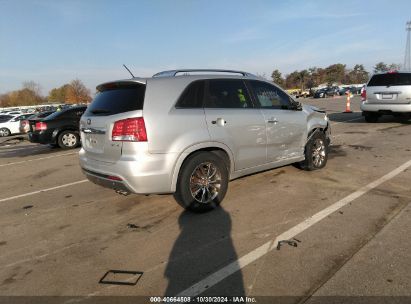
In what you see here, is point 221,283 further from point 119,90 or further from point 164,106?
point 119,90

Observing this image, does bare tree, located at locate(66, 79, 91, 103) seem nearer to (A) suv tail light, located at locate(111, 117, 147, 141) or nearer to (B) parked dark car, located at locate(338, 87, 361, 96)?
(B) parked dark car, located at locate(338, 87, 361, 96)

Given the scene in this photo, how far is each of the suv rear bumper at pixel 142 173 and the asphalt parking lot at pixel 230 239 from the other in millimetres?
496

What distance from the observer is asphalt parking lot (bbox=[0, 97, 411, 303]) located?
324 centimetres

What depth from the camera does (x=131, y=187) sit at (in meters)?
4.47

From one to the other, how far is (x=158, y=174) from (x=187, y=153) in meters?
0.46

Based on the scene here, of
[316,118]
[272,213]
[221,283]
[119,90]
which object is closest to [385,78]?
[316,118]

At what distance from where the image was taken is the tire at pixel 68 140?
13.0 m

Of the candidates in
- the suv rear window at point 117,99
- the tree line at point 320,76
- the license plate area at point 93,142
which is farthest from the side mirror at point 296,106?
the tree line at point 320,76

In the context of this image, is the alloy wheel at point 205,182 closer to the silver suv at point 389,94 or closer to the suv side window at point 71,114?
the suv side window at point 71,114

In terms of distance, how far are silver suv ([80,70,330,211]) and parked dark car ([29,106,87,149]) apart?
834cm

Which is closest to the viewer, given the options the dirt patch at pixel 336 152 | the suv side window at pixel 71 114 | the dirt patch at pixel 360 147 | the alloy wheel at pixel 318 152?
the alloy wheel at pixel 318 152

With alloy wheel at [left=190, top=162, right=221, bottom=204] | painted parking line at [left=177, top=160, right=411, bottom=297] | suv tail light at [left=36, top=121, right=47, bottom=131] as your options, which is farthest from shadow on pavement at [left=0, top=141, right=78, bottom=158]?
painted parking line at [left=177, top=160, right=411, bottom=297]

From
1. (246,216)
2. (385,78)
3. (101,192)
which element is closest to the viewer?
(246,216)

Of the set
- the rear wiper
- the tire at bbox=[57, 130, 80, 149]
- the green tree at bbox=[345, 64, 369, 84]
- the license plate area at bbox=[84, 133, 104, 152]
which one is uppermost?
the green tree at bbox=[345, 64, 369, 84]
